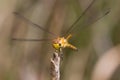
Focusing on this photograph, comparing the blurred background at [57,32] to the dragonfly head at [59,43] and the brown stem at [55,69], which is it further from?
the brown stem at [55,69]

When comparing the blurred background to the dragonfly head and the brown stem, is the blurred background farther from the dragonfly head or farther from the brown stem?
the brown stem

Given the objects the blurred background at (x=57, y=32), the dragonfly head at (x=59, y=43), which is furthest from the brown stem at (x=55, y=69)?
the blurred background at (x=57, y=32)

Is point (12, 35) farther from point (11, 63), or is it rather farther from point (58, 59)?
point (58, 59)

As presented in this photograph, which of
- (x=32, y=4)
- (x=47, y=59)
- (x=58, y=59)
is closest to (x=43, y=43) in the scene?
(x=47, y=59)

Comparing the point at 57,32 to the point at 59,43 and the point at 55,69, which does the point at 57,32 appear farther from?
the point at 55,69

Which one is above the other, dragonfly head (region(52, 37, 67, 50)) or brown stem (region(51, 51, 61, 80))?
dragonfly head (region(52, 37, 67, 50))

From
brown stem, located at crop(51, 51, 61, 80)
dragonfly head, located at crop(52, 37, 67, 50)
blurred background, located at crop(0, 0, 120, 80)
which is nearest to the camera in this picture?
brown stem, located at crop(51, 51, 61, 80)

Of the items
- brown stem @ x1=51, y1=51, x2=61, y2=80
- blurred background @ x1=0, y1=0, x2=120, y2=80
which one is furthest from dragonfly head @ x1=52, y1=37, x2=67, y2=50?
blurred background @ x1=0, y1=0, x2=120, y2=80

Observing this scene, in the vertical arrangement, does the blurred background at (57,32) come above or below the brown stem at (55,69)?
above
